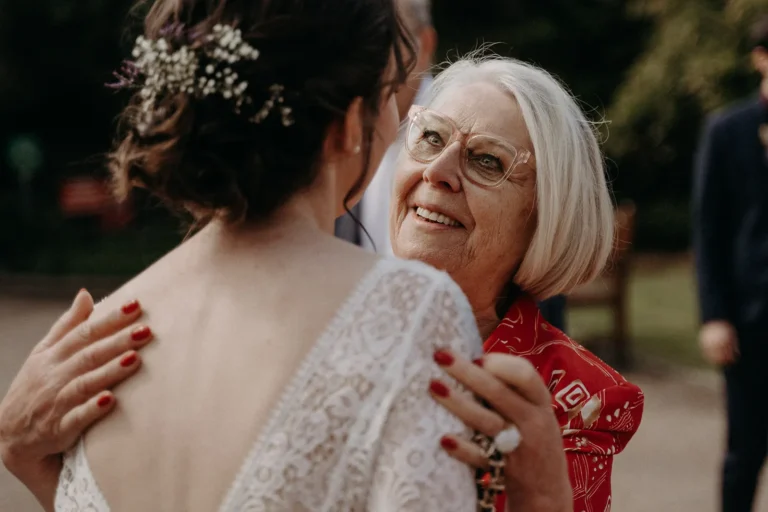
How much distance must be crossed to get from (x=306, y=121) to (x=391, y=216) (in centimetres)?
128

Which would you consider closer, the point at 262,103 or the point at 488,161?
the point at 262,103

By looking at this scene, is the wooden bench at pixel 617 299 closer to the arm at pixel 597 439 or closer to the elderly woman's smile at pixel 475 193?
the elderly woman's smile at pixel 475 193

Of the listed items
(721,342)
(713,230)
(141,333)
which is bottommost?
(721,342)

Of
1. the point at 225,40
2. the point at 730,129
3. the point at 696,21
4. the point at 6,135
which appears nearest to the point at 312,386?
the point at 225,40

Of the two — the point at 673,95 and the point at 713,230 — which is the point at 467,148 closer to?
the point at 713,230

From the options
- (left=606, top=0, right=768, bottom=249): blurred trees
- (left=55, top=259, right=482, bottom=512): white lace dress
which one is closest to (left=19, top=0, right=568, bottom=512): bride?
(left=55, top=259, right=482, bottom=512): white lace dress

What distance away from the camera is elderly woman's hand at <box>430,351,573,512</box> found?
1613 millimetres

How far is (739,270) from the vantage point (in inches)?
200

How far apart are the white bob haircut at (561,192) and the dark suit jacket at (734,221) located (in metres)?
2.54

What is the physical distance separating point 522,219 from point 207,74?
4.28 ft

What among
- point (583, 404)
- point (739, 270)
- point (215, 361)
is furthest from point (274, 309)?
point (739, 270)

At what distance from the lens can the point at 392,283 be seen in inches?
64.2

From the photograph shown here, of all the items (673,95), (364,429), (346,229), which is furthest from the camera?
(673,95)

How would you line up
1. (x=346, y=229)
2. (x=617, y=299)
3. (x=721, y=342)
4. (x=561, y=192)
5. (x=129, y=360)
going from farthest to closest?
1. (x=617, y=299)
2. (x=721, y=342)
3. (x=346, y=229)
4. (x=561, y=192)
5. (x=129, y=360)
